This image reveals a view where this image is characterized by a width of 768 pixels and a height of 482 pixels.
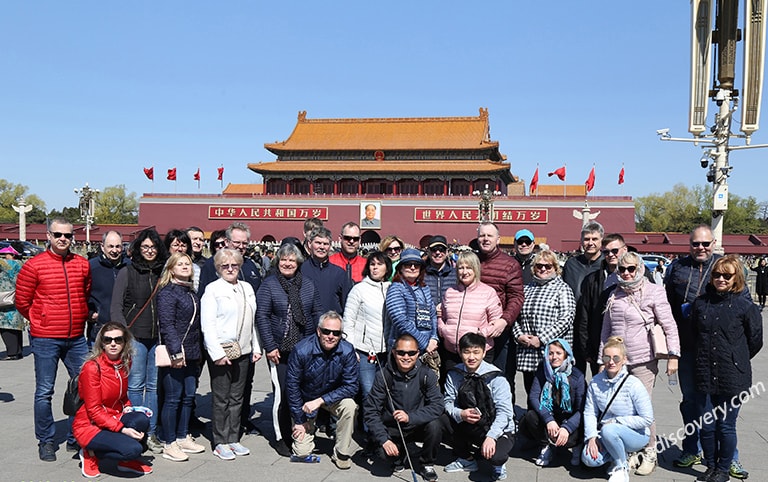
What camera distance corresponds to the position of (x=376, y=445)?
4.16m

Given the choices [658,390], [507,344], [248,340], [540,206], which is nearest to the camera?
[248,340]

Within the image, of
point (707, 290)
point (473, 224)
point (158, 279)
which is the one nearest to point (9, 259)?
point (158, 279)

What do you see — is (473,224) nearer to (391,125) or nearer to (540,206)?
(540,206)

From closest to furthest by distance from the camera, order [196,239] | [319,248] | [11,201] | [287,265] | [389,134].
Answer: [287,265] → [319,248] → [196,239] → [389,134] → [11,201]

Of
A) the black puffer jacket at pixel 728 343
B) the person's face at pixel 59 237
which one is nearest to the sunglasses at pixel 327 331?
the person's face at pixel 59 237

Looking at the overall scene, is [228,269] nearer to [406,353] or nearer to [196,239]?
[196,239]

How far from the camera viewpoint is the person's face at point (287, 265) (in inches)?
177

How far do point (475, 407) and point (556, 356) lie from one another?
2.12 feet

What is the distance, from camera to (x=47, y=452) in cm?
401

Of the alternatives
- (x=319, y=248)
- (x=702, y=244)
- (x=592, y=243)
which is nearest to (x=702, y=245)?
(x=702, y=244)

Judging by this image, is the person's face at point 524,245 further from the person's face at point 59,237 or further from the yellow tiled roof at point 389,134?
the yellow tiled roof at point 389,134

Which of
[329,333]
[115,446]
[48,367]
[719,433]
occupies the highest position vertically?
[329,333]

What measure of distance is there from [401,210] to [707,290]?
29840 mm

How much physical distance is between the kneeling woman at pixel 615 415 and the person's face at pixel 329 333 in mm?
1669
